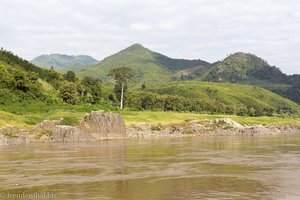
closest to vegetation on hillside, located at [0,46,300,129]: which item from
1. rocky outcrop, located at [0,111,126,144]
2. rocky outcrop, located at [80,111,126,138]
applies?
rocky outcrop, located at [80,111,126,138]

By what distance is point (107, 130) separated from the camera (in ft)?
218

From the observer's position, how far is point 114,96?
396ft

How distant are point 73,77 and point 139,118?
44672 millimetres

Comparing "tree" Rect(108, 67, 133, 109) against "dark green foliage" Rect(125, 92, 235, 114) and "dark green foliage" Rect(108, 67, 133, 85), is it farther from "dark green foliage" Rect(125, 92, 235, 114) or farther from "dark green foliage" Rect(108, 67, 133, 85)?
"dark green foliage" Rect(125, 92, 235, 114)

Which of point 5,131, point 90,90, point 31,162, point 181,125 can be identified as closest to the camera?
point 31,162

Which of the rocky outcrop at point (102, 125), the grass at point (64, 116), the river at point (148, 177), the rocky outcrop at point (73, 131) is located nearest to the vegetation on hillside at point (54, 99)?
the grass at point (64, 116)

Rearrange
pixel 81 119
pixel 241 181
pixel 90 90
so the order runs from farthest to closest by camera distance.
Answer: pixel 90 90 < pixel 81 119 < pixel 241 181

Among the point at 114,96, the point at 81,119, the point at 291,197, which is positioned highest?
the point at 114,96

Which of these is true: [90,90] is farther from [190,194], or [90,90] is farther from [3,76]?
[190,194]

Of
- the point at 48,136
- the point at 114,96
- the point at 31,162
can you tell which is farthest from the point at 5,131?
the point at 114,96

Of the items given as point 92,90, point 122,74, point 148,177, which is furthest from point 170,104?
point 148,177

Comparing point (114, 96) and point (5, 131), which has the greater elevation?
point (114, 96)

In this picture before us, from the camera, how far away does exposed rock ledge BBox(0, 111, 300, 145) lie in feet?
190

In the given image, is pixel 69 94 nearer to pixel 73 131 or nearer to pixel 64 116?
pixel 64 116
